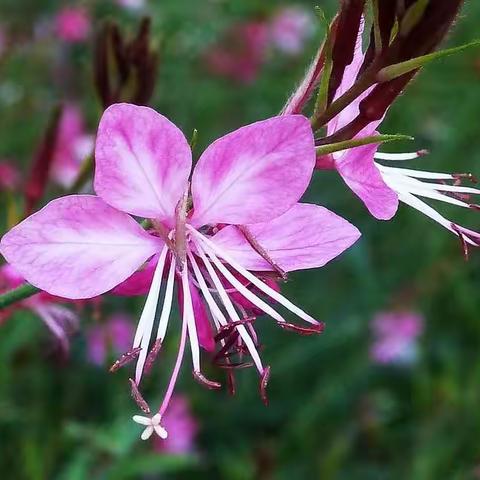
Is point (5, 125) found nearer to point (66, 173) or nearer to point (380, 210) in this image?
point (66, 173)

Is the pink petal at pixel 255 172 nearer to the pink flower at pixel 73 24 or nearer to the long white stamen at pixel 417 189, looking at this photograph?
the long white stamen at pixel 417 189

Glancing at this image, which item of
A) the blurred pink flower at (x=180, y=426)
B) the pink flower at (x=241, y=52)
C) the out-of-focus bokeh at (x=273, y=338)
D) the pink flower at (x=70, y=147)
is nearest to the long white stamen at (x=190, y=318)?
the out-of-focus bokeh at (x=273, y=338)

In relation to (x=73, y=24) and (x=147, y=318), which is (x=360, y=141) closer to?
Result: (x=147, y=318)

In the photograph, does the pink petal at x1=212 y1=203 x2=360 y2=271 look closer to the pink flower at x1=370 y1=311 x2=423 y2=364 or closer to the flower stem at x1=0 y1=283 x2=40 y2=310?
the flower stem at x1=0 y1=283 x2=40 y2=310

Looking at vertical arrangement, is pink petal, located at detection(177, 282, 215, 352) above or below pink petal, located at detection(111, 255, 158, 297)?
below

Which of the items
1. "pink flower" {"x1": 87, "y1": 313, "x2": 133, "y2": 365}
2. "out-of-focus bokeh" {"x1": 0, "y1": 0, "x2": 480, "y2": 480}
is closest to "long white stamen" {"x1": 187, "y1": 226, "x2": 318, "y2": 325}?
"out-of-focus bokeh" {"x1": 0, "y1": 0, "x2": 480, "y2": 480}

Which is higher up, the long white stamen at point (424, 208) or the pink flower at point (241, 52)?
the long white stamen at point (424, 208)

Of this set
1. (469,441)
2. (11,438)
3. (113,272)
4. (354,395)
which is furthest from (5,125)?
(113,272)

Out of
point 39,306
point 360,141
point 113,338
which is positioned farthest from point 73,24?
point 360,141
